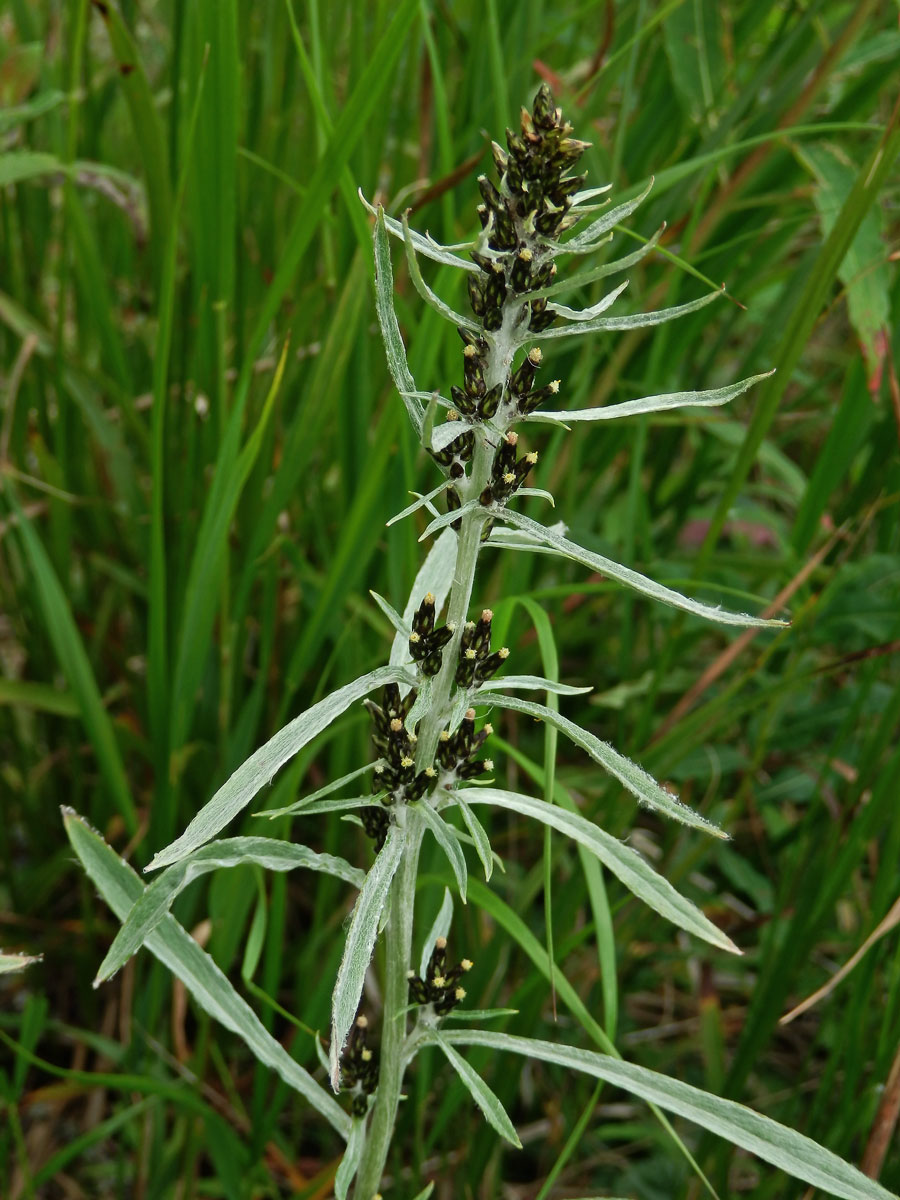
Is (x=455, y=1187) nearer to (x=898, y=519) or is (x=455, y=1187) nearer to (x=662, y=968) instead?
(x=662, y=968)

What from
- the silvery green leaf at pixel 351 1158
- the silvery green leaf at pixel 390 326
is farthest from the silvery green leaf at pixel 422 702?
the silvery green leaf at pixel 351 1158

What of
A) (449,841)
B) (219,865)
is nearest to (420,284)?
(449,841)

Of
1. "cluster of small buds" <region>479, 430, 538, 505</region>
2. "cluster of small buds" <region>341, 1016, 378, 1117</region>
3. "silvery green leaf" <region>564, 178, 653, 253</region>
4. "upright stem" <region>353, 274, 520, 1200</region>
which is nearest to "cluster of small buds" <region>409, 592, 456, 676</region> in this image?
"upright stem" <region>353, 274, 520, 1200</region>

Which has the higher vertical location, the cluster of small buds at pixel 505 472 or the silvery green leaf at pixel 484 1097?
the cluster of small buds at pixel 505 472

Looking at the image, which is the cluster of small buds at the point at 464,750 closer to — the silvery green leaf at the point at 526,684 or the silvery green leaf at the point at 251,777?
the silvery green leaf at the point at 526,684

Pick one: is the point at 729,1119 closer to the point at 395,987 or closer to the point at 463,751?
the point at 395,987

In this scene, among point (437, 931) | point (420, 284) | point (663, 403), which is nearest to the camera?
point (420, 284)

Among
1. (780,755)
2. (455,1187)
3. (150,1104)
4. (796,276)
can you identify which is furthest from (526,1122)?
(796,276)
